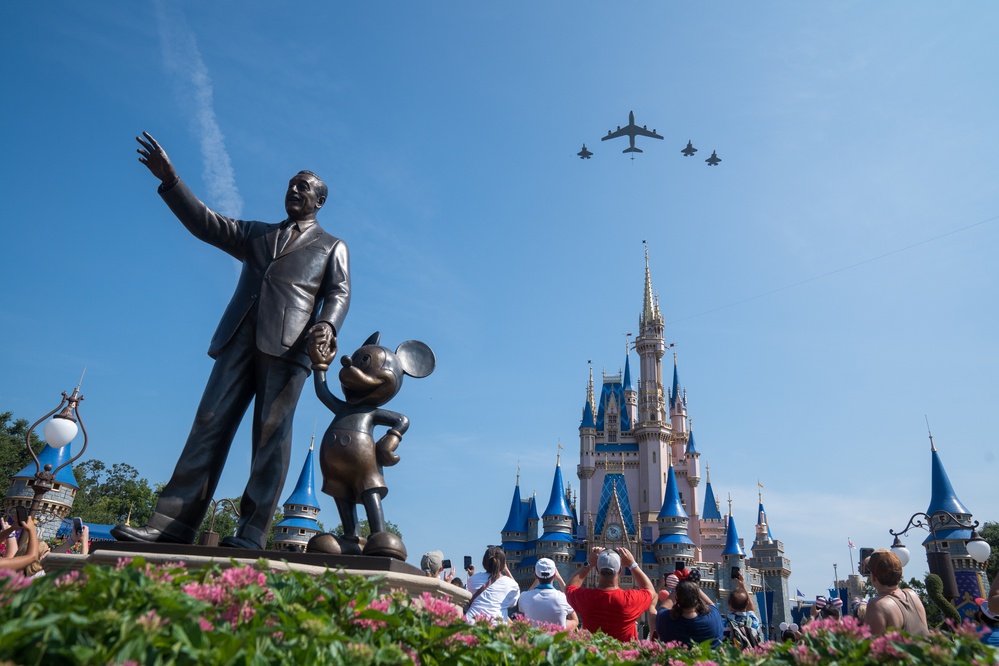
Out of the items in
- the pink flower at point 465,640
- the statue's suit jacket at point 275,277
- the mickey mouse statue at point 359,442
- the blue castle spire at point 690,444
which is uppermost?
the blue castle spire at point 690,444

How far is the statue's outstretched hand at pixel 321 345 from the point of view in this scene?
4.34m

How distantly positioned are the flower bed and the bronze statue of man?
2062 millimetres

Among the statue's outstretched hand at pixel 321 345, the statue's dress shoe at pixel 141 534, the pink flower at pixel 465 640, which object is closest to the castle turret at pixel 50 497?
the statue's dress shoe at pixel 141 534

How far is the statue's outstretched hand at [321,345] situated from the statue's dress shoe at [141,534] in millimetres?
1314

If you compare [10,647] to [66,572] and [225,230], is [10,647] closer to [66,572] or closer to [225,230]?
[66,572]

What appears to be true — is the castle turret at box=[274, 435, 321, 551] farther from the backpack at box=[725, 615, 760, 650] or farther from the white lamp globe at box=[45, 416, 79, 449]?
the backpack at box=[725, 615, 760, 650]

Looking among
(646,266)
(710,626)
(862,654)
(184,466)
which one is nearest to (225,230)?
(184,466)

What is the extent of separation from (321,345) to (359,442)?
666 millimetres

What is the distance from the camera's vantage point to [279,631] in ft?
5.92

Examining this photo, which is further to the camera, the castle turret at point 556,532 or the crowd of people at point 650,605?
the castle turret at point 556,532

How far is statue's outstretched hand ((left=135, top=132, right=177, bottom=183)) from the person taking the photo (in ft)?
15.5

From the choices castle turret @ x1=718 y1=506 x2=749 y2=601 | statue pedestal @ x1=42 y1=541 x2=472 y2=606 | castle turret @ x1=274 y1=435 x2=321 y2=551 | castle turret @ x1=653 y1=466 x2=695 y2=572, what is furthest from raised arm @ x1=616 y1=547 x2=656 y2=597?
Answer: castle turret @ x1=718 y1=506 x2=749 y2=601

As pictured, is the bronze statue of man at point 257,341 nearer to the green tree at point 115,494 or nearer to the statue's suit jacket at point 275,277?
the statue's suit jacket at point 275,277

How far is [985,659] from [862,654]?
33 cm
